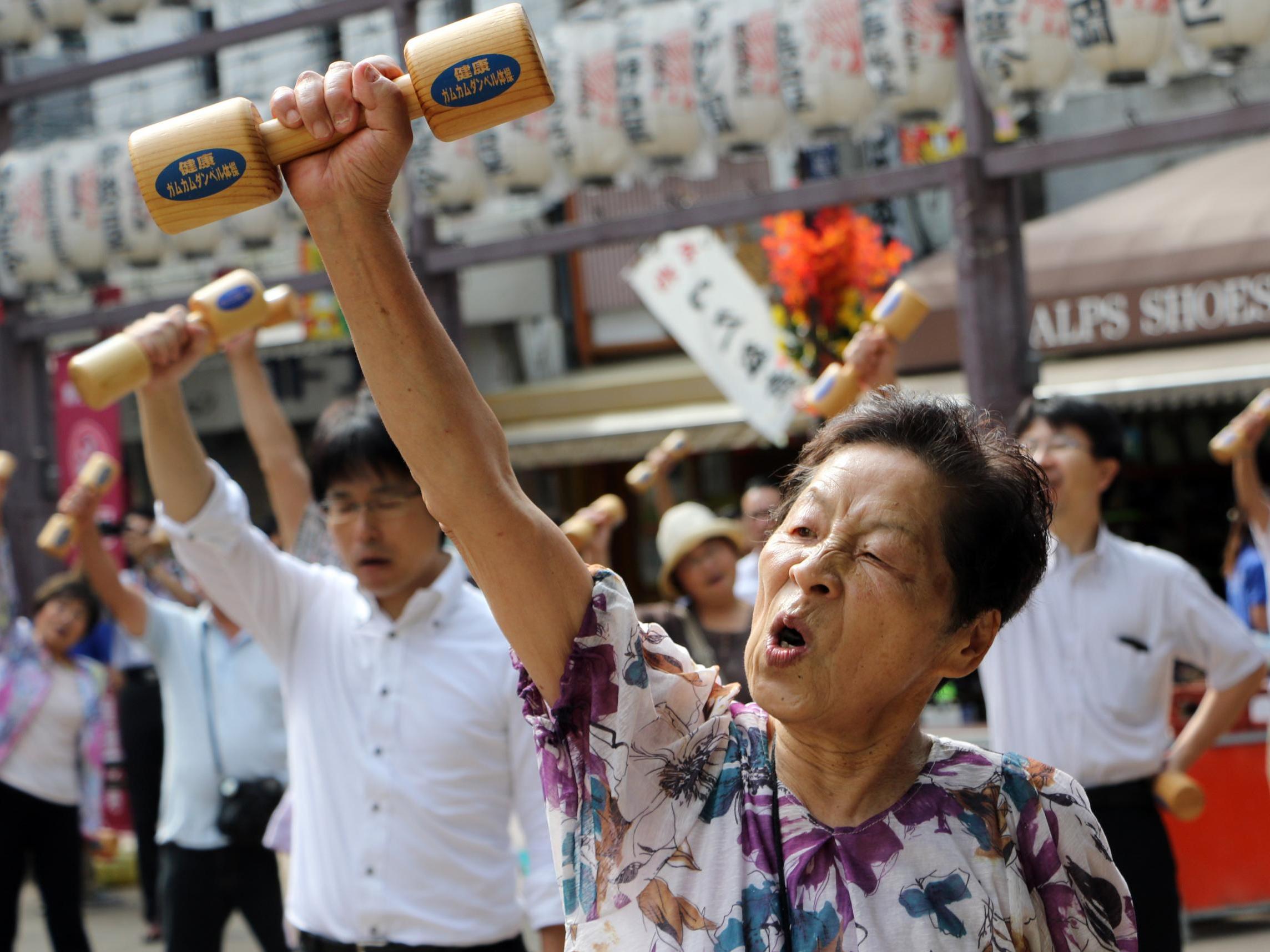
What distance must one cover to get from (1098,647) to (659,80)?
3.16m

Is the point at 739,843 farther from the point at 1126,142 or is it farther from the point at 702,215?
the point at 702,215

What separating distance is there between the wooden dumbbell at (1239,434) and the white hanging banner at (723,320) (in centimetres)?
217

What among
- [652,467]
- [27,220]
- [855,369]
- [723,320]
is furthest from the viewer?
[27,220]

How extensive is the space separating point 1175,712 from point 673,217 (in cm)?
302

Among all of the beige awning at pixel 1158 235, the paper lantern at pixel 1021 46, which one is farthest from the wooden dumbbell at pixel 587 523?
the beige awning at pixel 1158 235

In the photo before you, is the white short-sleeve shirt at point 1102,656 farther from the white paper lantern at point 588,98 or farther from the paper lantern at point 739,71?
the white paper lantern at point 588,98

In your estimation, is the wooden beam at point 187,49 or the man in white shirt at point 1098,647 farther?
the wooden beam at point 187,49

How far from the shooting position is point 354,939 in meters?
2.81

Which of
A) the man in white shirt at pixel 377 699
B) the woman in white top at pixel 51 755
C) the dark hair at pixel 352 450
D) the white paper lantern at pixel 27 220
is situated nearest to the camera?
the man in white shirt at pixel 377 699

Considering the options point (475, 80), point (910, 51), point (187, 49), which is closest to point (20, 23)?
point (187, 49)

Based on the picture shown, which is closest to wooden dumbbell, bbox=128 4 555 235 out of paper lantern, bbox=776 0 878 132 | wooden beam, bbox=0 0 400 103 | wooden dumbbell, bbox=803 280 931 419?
wooden dumbbell, bbox=803 280 931 419

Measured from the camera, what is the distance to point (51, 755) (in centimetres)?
586

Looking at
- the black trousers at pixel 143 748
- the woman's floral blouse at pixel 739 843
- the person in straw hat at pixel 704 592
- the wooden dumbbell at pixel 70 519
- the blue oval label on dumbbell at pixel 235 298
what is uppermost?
the blue oval label on dumbbell at pixel 235 298

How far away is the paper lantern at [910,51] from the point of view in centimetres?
523
